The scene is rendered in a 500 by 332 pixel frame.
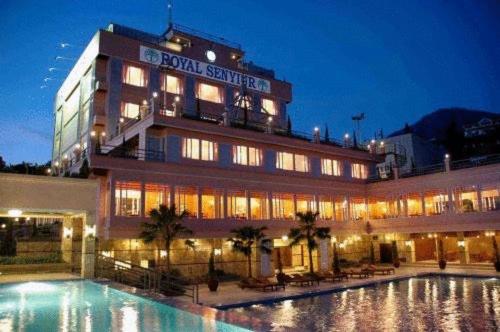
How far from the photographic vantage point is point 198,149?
31562 mm

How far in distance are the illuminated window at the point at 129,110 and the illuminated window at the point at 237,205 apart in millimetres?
14342

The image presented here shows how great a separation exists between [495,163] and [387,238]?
12025 mm

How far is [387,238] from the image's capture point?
42.2 m

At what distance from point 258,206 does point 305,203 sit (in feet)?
17.3

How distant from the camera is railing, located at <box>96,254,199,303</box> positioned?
22.2 m

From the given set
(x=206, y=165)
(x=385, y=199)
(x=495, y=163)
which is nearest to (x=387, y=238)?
(x=385, y=199)

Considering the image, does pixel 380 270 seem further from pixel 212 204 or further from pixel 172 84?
pixel 172 84

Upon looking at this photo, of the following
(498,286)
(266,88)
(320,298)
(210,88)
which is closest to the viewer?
(320,298)

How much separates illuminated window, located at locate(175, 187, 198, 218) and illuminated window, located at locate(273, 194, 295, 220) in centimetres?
734

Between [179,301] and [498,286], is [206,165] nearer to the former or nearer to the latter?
[179,301]

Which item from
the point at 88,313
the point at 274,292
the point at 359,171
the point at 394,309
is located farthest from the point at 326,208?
the point at 88,313

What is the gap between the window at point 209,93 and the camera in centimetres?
4553

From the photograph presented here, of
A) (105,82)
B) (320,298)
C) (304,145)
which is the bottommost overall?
(320,298)

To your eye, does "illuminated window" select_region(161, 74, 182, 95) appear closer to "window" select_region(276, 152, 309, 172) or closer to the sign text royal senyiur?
the sign text royal senyiur
